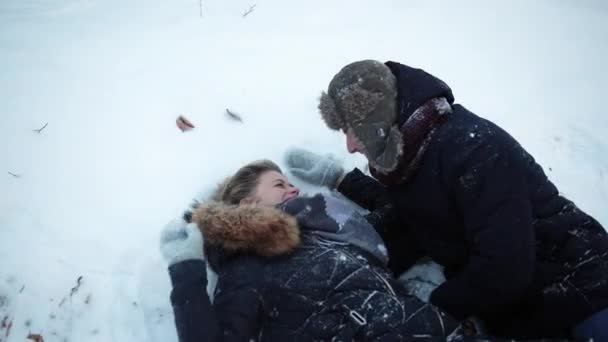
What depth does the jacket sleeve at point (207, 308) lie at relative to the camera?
1811mm

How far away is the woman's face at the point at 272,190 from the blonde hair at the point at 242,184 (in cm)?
3

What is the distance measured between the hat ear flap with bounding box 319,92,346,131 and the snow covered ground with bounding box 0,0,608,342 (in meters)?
1.16

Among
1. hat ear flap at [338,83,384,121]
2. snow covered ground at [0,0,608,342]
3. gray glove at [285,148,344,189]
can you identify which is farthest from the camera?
gray glove at [285,148,344,189]

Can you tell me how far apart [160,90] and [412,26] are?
279 centimetres

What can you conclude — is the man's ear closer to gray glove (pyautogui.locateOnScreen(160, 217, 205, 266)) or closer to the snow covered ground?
gray glove (pyautogui.locateOnScreen(160, 217, 205, 266))

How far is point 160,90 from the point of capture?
10.9 feet

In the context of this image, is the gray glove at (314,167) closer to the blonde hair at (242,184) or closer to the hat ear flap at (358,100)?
the blonde hair at (242,184)

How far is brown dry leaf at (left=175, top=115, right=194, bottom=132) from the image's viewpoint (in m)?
3.07

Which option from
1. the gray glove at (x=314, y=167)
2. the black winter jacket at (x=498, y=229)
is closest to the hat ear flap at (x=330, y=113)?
the black winter jacket at (x=498, y=229)

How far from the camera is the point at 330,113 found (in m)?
1.95

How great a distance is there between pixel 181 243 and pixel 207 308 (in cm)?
34

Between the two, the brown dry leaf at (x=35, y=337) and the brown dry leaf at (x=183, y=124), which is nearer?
the brown dry leaf at (x=35, y=337)

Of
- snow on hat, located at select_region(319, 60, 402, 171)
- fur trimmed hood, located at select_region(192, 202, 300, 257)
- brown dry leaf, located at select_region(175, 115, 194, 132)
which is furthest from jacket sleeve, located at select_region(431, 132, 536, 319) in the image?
brown dry leaf, located at select_region(175, 115, 194, 132)

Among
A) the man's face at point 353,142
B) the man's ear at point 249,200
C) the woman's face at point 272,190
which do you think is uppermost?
the man's face at point 353,142
